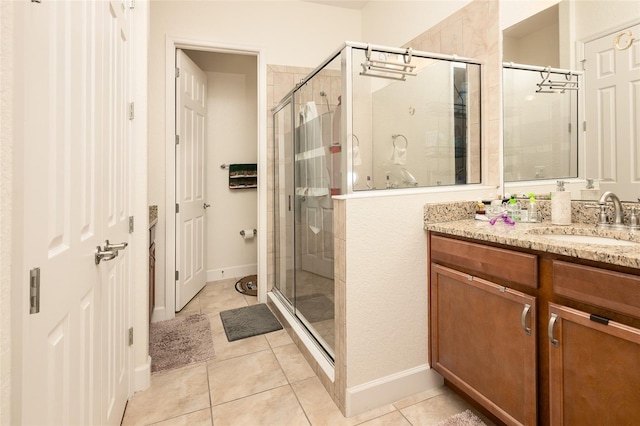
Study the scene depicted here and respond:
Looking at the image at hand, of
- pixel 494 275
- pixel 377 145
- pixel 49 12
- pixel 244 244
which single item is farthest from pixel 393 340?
pixel 244 244

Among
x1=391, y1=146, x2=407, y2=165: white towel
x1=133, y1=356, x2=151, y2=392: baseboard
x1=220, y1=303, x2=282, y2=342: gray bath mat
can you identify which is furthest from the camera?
x1=220, y1=303, x2=282, y2=342: gray bath mat

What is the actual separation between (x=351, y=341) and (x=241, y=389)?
2.47ft

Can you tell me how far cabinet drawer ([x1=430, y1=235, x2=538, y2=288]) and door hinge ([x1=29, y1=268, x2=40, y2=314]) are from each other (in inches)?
59.9

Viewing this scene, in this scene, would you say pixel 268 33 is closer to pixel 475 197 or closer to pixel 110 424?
pixel 475 197

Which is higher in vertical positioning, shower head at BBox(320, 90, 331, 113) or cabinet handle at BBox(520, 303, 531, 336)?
shower head at BBox(320, 90, 331, 113)

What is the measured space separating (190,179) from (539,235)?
290cm

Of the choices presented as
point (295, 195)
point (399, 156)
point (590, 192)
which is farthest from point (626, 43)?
point (295, 195)

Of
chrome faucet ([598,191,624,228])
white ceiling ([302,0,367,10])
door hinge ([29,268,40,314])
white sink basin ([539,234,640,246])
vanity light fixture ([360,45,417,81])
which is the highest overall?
white ceiling ([302,0,367,10])

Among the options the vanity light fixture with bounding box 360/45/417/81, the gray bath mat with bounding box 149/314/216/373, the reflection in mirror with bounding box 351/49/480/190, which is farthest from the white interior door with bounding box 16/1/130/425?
the reflection in mirror with bounding box 351/49/480/190

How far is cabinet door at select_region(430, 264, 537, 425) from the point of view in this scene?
1.24 metres

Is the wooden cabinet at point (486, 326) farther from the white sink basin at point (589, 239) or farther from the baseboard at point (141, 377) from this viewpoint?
the baseboard at point (141, 377)

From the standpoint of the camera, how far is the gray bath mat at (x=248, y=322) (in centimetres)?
252

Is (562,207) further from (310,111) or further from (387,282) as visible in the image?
(310,111)

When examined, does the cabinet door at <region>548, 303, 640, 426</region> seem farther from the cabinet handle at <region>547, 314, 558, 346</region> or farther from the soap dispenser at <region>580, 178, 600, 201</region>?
the soap dispenser at <region>580, 178, 600, 201</region>
